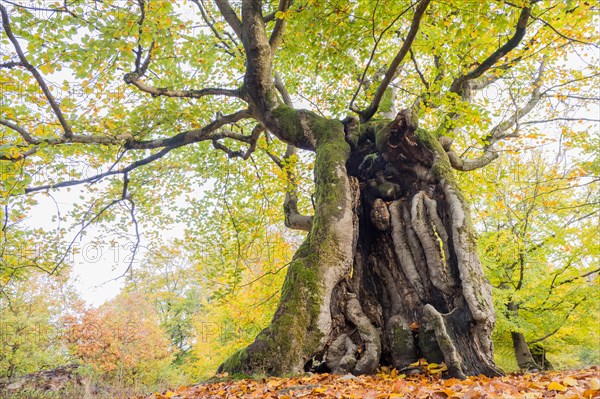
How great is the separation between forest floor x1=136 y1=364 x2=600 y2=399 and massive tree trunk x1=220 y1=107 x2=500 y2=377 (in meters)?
0.33

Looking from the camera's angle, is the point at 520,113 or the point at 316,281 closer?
the point at 316,281

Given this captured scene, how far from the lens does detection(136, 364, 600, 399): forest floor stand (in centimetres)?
193

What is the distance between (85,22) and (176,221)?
6309 millimetres

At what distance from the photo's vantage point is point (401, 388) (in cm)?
239

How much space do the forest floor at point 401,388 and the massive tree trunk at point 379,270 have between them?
33 cm

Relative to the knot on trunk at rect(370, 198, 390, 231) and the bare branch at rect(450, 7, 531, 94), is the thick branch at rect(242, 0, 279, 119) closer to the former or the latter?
the knot on trunk at rect(370, 198, 390, 231)

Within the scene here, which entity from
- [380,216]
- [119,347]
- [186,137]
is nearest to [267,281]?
[186,137]

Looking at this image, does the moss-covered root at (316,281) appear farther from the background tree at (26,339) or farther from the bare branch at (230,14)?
the background tree at (26,339)

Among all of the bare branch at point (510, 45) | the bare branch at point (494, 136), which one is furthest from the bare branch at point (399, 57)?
the bare branch at point (494, 136)

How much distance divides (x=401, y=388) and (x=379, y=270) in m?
2.79

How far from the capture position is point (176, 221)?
10.2 metres

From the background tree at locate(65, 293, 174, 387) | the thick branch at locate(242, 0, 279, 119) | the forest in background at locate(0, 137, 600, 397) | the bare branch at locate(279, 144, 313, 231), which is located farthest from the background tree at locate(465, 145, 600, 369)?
the background tree at locate(65, 293, 174, 387)

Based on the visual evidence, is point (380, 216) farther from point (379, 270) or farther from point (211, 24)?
point (211, 24)

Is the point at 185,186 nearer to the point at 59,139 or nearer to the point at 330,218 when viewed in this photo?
the point at 59,139
